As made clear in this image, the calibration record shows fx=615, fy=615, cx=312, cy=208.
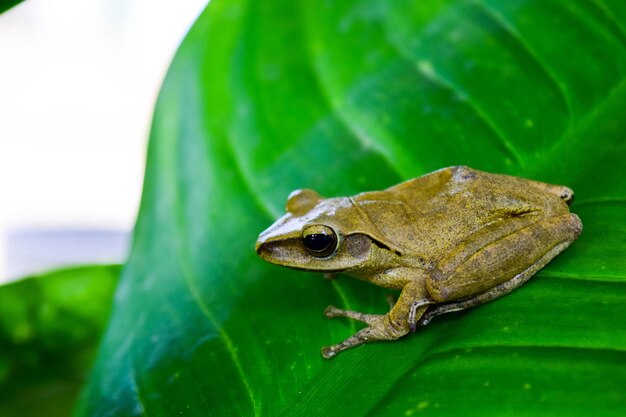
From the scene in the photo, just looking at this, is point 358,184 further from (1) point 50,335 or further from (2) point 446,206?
(1) point 50,335

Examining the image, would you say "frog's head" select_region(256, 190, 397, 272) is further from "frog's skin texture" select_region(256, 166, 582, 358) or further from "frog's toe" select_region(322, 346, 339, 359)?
"frog's toe" select_region(322, 346, 339, 359)

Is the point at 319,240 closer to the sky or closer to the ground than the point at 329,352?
closer to the sky

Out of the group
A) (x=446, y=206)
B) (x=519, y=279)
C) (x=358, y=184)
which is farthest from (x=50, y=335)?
(x=519, y=279)

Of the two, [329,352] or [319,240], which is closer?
[329,352]

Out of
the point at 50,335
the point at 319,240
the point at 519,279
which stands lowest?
the point at 519,279

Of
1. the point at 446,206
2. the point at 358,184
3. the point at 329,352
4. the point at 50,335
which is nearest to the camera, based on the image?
the point at 329,352

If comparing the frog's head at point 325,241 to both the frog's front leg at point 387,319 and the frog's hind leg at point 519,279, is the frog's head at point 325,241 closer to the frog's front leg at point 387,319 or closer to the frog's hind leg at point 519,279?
the frog's front leg at point 387,319
